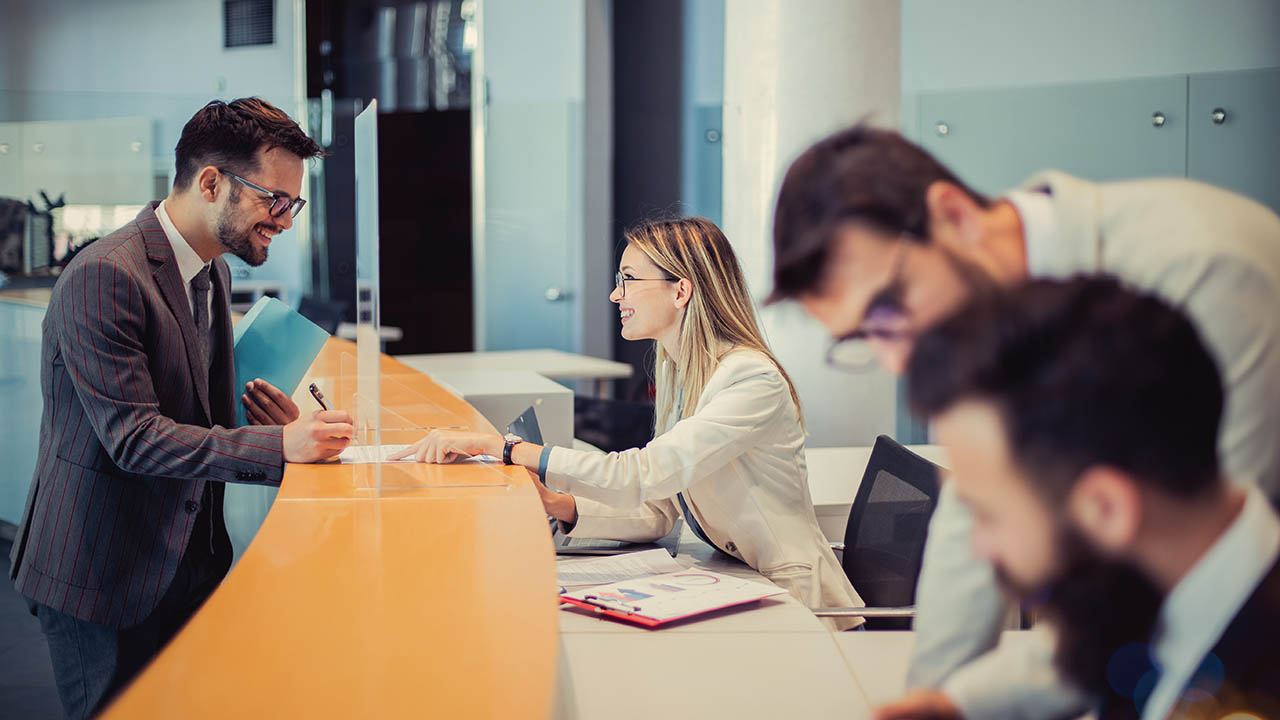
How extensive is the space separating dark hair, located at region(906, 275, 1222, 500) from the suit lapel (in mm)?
1602

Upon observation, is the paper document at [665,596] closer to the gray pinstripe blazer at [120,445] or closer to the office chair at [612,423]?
the gray pinstripe blazer at [120,445]

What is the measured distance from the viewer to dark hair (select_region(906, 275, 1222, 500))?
2.14 ft

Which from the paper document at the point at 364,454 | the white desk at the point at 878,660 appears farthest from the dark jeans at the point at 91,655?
the white desk at the point at 878,660

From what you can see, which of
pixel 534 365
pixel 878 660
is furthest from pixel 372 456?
pixel 534 365

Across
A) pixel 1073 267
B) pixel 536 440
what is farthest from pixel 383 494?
pixel 1073 267

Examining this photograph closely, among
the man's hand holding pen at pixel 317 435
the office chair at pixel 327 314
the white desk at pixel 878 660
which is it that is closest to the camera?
the white desk at pixel 878 660

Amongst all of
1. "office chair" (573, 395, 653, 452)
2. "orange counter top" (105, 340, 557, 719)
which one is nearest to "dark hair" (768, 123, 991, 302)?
"orange counter top" (105, 340, 557, 719)

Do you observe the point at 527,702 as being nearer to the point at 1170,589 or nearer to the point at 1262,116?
the point at 1170,589

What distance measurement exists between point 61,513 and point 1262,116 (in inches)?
184

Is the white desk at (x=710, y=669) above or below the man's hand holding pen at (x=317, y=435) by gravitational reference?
below

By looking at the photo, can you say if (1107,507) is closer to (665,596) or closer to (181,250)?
(665,596)

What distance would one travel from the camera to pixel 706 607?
178cm

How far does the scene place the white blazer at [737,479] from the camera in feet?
6.84

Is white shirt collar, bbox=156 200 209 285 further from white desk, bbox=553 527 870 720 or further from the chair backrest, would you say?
the chair backrest
